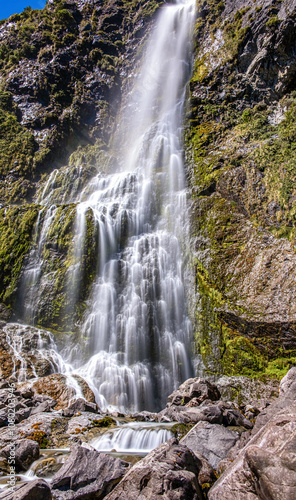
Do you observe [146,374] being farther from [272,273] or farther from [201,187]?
[201,187]

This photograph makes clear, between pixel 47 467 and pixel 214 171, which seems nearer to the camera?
pixel 47 467

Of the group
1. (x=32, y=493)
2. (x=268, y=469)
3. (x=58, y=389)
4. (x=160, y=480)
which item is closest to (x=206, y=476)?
(x=160, y=480)

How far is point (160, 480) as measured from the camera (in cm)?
397

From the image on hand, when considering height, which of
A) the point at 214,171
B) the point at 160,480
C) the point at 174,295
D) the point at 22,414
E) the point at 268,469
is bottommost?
the point at 22,414

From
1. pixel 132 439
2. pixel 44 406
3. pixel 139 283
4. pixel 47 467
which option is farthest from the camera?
pixel 139 283

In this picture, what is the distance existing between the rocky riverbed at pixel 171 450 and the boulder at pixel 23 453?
0.02m

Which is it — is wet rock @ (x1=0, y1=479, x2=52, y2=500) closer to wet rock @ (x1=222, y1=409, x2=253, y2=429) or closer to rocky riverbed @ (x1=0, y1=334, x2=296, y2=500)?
rocky riverbed @ (x1=0, y1=334, x2=296, y2=500)

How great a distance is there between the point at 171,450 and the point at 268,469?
2.09 m

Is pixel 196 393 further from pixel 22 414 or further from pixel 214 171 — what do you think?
pixel 214 171

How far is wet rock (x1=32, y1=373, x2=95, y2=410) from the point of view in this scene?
1122 cm

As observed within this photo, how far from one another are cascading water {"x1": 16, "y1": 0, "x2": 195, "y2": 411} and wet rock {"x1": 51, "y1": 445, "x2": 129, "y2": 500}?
333 inches

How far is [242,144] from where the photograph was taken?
17.2m

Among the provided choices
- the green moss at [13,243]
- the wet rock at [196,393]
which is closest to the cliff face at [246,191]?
the wet rock at [196,393]

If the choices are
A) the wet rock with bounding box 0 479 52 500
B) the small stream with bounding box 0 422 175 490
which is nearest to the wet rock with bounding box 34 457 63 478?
the small stream with bounding box 0 422 175 490
